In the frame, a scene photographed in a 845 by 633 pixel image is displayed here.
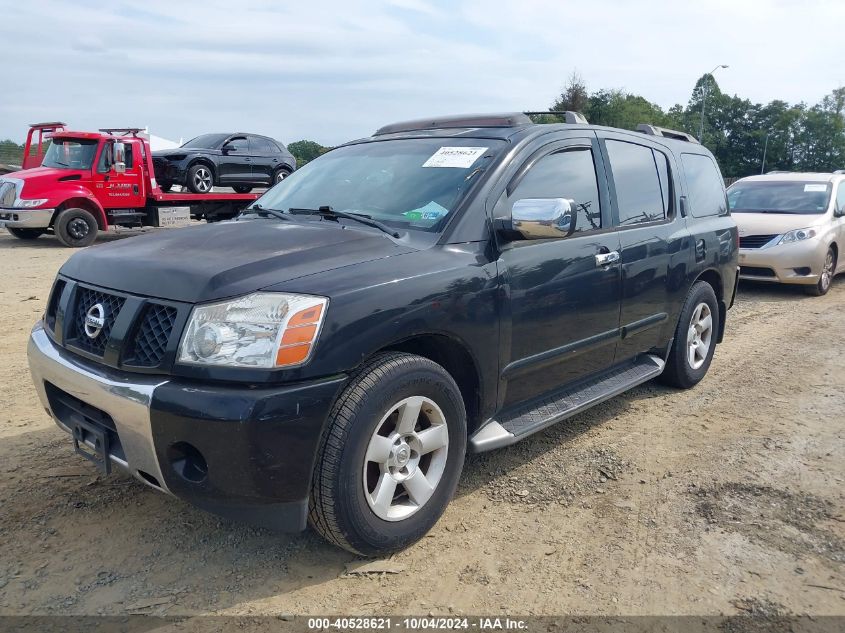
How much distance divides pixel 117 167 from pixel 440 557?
44.0 ft

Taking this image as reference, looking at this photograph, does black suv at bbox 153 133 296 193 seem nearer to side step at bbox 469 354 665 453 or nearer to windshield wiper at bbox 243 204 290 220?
windshield wiper at bbox 243 204 290 220

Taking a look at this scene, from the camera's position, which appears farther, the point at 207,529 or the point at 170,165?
the point at 170,165

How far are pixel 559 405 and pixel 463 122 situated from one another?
173 centimetres

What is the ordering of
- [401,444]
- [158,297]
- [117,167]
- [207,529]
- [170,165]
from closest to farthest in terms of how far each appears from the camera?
[158,297] → [401,444] → [207,529] → [117,167] → [170,165]

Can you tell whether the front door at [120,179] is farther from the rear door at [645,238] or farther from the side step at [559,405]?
the side step at [559,405]

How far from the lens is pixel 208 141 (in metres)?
16.6

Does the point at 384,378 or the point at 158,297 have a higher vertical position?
the point at 158,297

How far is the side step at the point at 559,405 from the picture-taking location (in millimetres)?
3277

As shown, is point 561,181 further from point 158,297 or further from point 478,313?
point 158,297

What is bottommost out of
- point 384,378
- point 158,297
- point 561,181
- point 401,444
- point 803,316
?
point 803,316

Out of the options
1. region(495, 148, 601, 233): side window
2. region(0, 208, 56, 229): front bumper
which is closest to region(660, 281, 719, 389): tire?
region(495, 148, 601, 233): side window

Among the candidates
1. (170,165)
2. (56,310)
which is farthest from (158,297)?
(170,165)

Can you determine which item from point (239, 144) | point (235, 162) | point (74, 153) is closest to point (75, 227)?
point (74, 153)

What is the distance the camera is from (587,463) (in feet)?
12.7
